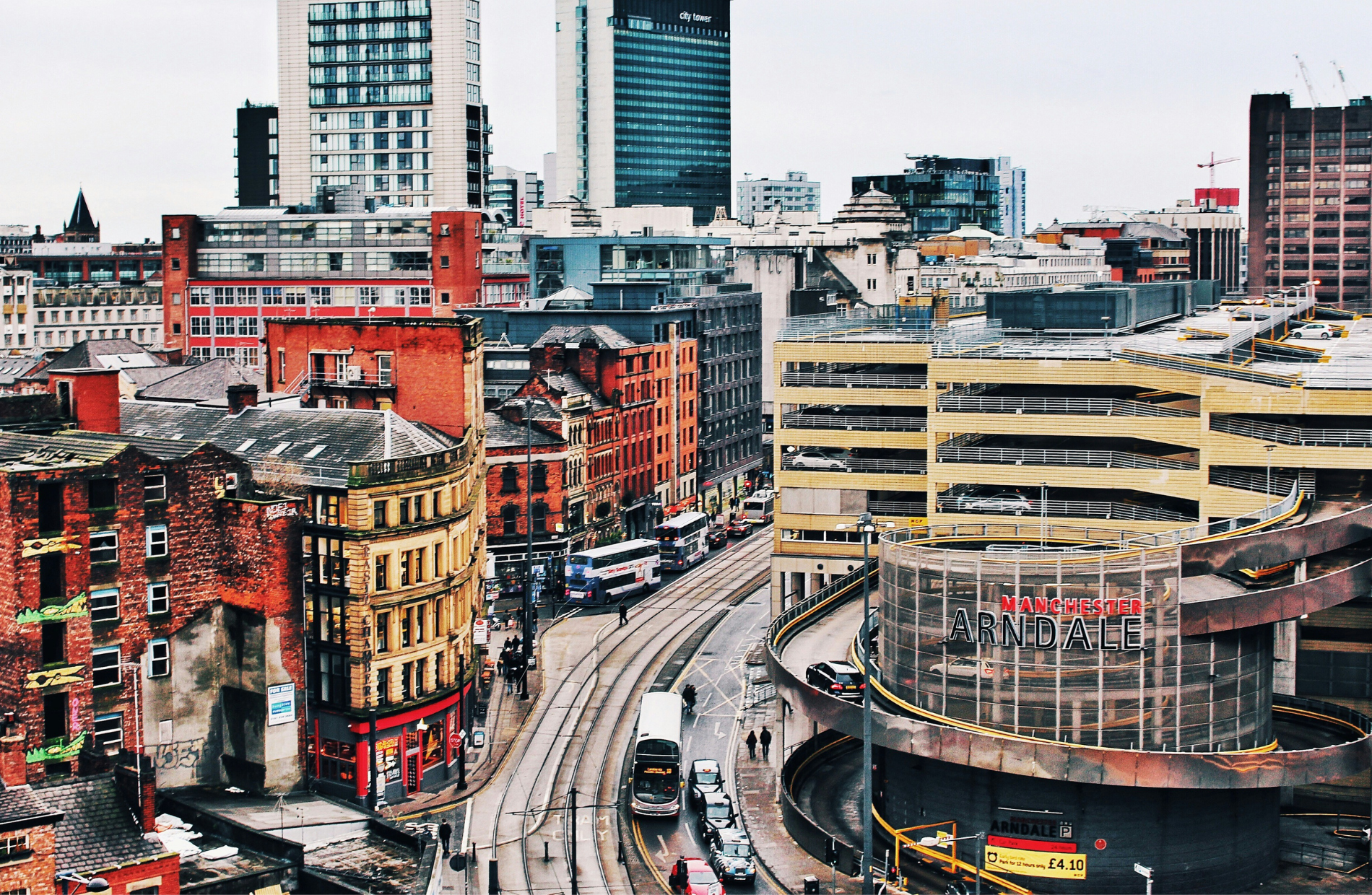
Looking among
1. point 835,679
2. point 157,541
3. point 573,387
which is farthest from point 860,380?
point 157,541

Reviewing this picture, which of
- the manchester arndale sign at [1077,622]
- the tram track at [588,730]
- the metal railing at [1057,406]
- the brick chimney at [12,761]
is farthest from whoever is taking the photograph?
the metal railing at [1057,406]

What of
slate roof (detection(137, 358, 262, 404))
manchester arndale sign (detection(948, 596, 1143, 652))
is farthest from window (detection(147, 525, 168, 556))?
slate roof (detection(137, 358, 262, 404))

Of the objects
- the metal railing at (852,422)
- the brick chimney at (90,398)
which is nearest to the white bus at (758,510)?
the metal railing at (852,422)

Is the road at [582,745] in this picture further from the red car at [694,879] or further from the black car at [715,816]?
the black car at [715,816]

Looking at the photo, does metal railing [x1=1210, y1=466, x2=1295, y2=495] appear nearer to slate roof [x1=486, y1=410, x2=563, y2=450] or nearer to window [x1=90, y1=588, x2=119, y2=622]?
slate roof [x1=486, y1=410, x2=563, y2=450]

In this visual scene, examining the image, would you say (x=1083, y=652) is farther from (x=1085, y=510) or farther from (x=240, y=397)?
(x=240, y=397)

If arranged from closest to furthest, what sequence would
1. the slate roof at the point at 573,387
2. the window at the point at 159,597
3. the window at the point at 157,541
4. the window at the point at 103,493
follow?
the window at the point at 103,493
the window at the point at 157,541
the window at the point at 159,597
the slate roof at the point at 573,387

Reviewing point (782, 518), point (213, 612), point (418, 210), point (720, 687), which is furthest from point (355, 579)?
point (418, 210)

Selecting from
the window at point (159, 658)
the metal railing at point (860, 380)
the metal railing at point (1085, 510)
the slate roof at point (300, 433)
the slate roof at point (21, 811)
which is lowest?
the window at point (159, 658)

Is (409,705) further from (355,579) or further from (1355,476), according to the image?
(1355,476)
